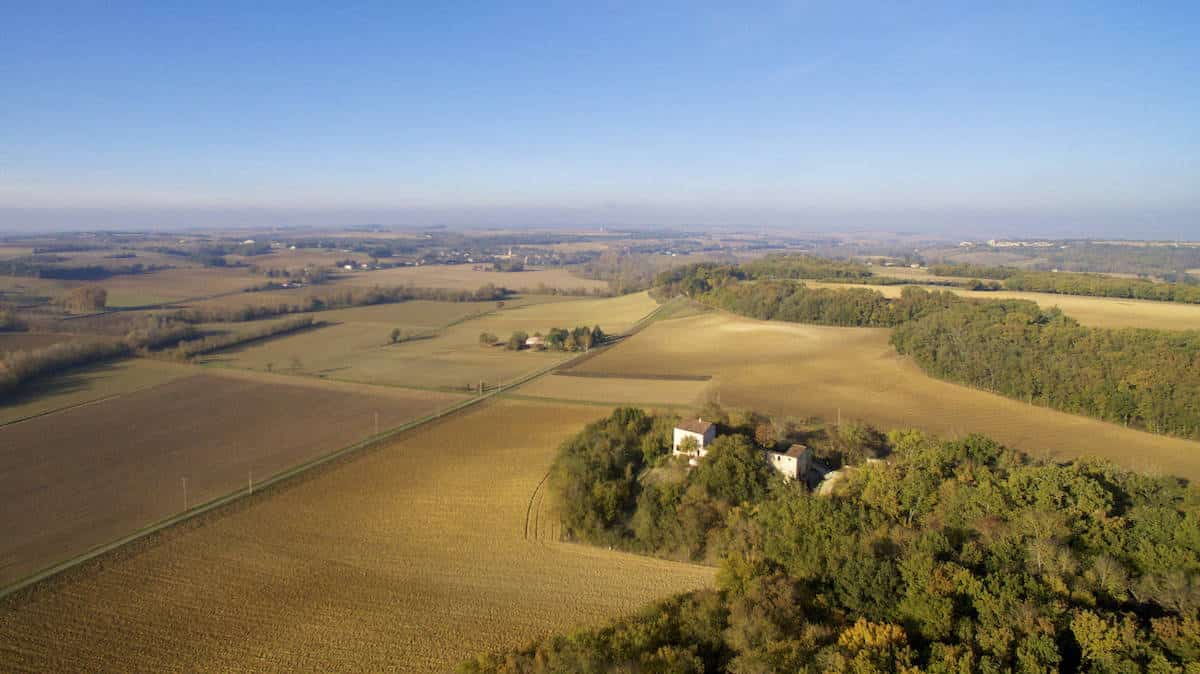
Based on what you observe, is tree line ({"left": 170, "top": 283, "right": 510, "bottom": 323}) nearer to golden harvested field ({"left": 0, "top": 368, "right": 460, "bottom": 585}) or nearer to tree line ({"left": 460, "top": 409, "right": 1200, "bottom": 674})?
golden harvested field ({"left": 0, "top": 368, "right": 460, "bottom": 585})

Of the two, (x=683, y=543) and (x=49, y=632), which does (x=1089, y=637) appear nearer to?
(x=683, y=543)

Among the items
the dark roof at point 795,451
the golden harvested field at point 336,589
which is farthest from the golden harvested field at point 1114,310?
the golden harvested field at point 336,589

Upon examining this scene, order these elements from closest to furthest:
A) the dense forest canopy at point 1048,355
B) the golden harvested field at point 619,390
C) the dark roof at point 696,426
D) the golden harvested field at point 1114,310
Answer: the dark roof at point 696,426 < the dense forest canopy at point 1048,355 < the golden harvested field at point 619,390 < the golden harvested field at point 1114,310

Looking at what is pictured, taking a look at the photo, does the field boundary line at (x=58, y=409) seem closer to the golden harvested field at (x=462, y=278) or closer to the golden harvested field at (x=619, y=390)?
the golden harvested field at (x=619, y=390)

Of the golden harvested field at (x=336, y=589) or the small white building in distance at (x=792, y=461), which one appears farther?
the small white building in distance at (x=792, y=461)

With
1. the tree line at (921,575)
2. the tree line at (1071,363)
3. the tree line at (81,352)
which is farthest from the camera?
the tree line at (81,352)

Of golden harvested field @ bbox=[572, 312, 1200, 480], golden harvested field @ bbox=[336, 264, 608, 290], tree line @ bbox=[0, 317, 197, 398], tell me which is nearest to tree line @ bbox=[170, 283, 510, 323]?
tree line @ bbox=[0, 317, 197, 398]

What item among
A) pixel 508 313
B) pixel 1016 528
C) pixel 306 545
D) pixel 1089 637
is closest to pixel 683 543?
pixel 1016 528
